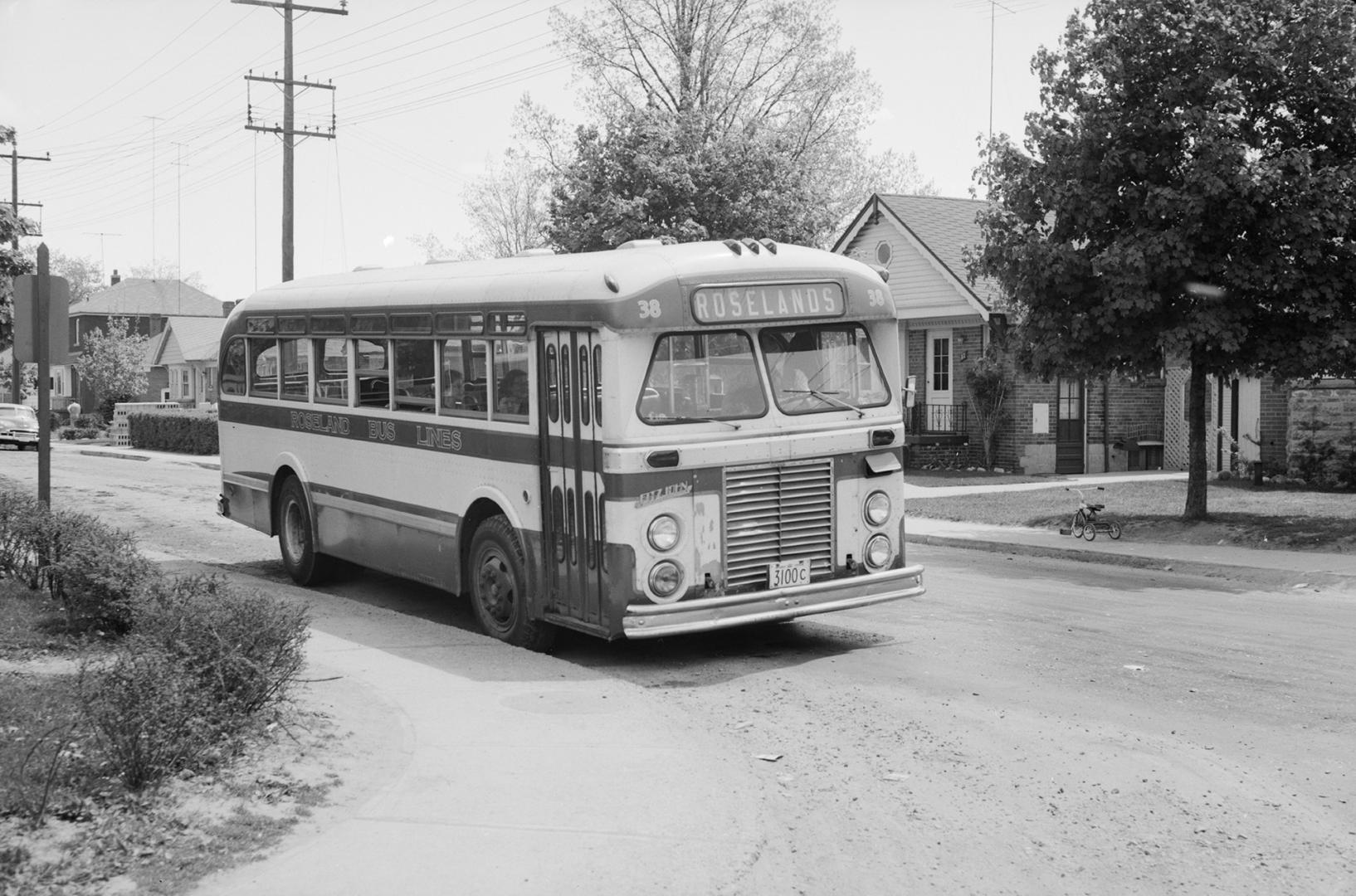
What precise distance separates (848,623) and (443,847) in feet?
20.4

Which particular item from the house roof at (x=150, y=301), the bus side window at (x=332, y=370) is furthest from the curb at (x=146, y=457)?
the house roof at (x=150, y=301)

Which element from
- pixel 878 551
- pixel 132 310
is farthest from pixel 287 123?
pixel 132 310

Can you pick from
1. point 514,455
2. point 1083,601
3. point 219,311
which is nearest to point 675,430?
point 514,455

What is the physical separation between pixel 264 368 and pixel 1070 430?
2061 cm

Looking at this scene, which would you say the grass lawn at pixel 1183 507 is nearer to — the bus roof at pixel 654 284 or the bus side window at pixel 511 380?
the bus roof at pixel 654 284

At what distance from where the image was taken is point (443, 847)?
599 cm

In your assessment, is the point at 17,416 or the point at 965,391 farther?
the point at 17,416

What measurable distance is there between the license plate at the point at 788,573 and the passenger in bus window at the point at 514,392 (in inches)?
84.6

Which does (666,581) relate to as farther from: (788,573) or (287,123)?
(287,123)

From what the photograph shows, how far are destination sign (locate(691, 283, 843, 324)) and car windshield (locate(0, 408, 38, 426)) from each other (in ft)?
137

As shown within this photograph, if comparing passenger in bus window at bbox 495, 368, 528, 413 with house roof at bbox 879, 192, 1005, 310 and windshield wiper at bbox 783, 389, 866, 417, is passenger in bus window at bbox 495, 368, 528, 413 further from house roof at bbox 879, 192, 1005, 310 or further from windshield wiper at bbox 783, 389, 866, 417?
house roof at bbox 879, 192, 1005, 310

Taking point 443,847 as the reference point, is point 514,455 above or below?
above

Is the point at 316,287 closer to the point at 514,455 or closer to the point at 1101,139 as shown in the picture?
the point at 514,455

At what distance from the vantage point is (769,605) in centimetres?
994
